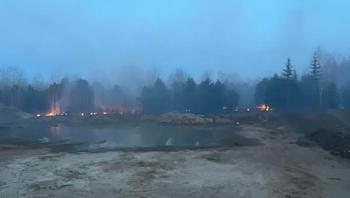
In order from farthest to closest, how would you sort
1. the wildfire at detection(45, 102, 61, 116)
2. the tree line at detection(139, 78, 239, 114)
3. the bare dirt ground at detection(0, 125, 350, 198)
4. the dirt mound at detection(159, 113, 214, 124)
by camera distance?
the wildfire at detection(45, 102, 61, 116)
the tree line at detection(139, 78, 239, 114)
the dirt mound at detection(159, 113, 214, 124)
the bare dirt ground at detection(0, 125, 350, 198)

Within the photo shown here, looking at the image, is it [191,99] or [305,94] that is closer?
[305,94]

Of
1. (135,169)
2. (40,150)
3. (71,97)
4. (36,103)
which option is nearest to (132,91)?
(71,97)

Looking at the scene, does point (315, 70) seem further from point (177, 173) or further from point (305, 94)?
point (177, 173)

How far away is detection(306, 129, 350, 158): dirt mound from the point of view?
3478 cm

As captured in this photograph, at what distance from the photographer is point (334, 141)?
40031 millimetres

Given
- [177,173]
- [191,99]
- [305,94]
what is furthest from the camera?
[191,99]

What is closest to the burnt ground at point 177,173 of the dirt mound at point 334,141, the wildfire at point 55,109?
the dirt mound at point 334,141

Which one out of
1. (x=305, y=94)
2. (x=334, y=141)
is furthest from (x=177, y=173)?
(x=305, y=94)

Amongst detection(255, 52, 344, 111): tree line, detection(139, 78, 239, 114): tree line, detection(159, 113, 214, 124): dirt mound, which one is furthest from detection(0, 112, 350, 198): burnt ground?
detection(139, 78, 239, 114): tree line

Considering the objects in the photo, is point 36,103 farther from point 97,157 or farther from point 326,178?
point 326,178

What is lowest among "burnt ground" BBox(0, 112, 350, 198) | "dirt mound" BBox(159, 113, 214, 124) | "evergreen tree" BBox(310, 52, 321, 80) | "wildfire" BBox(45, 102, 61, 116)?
"burnt ground" BBox(0, 112, 350, 198)

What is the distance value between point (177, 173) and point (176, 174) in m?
0.35

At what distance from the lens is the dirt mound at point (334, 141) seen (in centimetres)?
3478

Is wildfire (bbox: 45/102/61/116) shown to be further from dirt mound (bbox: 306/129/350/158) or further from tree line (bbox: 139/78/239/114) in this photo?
dirt mound (bbox: 306/129/350/158)
